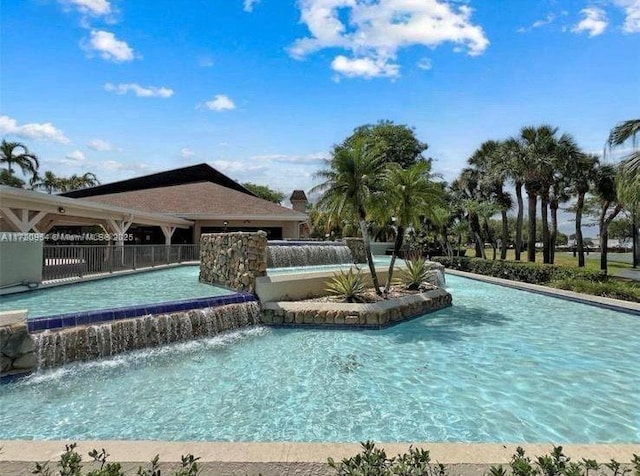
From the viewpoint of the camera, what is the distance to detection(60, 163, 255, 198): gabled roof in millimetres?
32500

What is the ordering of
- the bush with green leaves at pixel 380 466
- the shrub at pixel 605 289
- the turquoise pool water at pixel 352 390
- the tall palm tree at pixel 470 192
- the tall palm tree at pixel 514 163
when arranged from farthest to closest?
Answer: the tall palm tree at pixel 470 192 → the tall palm tree at pixel 514 163 → the shrub at pixel 605 289 → the turquoise pool water at pixel 352 390 → the bush with green leaves at pixel 380 466

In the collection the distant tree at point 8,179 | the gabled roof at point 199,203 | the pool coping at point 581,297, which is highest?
the distant tree at point 8,179

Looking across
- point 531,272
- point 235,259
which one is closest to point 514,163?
point 531,272

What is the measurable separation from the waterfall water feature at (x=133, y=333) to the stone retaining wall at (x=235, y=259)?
5.04ft

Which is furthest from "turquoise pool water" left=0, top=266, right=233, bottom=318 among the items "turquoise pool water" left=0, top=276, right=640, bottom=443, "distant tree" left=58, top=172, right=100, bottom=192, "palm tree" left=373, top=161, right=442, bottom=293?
"distant tree" left=58, top=172, right=100, bottom=192

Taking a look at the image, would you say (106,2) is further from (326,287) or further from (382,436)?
(382,436)

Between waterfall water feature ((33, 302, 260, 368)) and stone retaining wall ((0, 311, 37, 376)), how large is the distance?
129 mm

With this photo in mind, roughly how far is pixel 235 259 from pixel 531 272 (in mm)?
13974

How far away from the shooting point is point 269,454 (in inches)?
132

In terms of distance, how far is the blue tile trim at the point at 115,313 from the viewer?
7.12m

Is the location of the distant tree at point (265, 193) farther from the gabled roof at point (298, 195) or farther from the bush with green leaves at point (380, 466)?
the bush with green leaves at point (380, 466)

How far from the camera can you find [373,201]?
12.1 m

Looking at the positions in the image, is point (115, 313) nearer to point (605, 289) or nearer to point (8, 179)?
point (605, 289)

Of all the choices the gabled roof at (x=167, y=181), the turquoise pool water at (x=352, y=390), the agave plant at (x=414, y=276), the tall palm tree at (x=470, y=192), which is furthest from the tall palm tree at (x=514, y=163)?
the gabled roof at (x=167, y=181)
